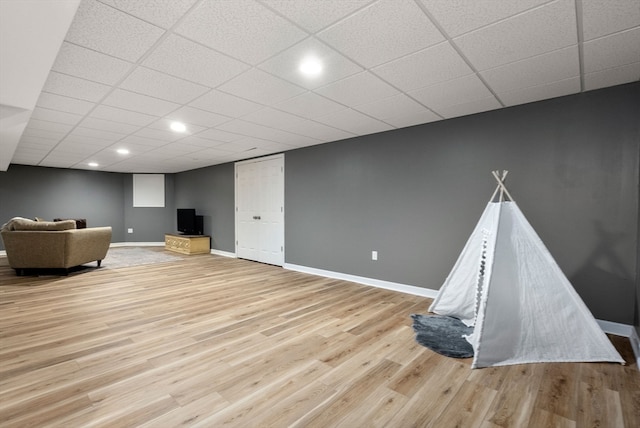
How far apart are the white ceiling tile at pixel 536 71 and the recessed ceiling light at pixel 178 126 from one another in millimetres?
3592

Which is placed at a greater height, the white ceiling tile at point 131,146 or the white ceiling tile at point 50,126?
the white ceiling tile at point 131,146

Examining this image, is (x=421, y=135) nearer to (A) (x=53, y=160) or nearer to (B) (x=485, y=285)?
(B) (x=485, y=285)

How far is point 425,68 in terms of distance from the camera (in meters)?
2.41

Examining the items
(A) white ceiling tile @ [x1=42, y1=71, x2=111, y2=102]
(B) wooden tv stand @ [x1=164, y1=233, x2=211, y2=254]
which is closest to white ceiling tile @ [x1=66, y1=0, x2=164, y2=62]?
(A) white ceiling tile @ [x1=42, y1=71, x2=111, y2=102]

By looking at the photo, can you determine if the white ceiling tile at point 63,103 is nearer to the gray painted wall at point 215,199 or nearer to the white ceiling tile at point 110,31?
the white ceiling tile at point 110,31

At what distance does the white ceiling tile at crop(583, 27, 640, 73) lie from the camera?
1.97m

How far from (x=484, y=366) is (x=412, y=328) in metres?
0.75

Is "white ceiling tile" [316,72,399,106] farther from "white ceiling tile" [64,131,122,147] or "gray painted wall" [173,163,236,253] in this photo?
"gray painted wall" [173,163,236,253]

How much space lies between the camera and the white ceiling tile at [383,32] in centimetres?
173

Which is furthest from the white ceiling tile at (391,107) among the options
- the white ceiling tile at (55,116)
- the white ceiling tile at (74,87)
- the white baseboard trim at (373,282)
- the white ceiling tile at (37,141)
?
the white ceiling tile at (37,141)

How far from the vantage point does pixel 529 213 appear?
10.4 feet

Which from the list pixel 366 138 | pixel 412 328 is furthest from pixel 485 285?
pixel 366 138

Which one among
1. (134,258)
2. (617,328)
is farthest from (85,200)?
(617,328)

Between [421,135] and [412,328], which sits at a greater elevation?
[421,135]
